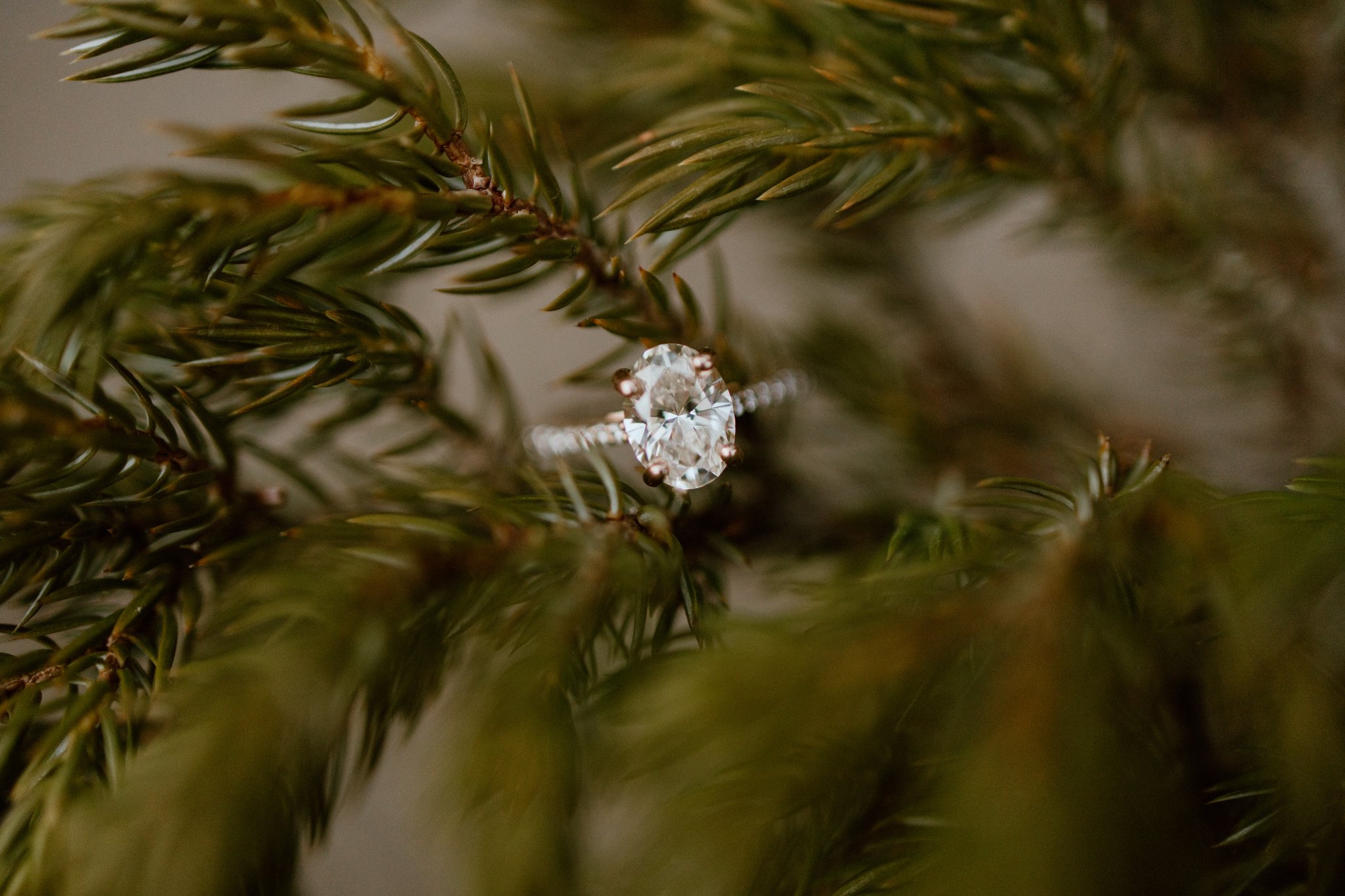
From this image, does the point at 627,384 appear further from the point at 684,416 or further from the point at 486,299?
the point at 486,299

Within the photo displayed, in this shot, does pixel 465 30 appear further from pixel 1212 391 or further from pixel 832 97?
pixel 1212 391

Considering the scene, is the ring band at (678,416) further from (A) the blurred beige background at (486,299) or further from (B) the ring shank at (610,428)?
(A) the blurred beige background at (486,299)

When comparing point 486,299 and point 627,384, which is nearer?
point 627,384

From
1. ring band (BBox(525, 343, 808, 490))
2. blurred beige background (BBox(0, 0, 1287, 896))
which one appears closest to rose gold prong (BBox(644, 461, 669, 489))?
ring band (BBox(525, 343, 808, 490))

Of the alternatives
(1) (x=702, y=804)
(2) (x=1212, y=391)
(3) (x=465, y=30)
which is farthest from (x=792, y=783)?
(3) (x=465, y=30)

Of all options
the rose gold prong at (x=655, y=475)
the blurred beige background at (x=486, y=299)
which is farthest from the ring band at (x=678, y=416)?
the blurred beige background at (x=486, y=299)

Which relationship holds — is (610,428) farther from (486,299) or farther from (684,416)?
(486,299)

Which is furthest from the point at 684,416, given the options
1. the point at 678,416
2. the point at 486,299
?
the point at 486,299
